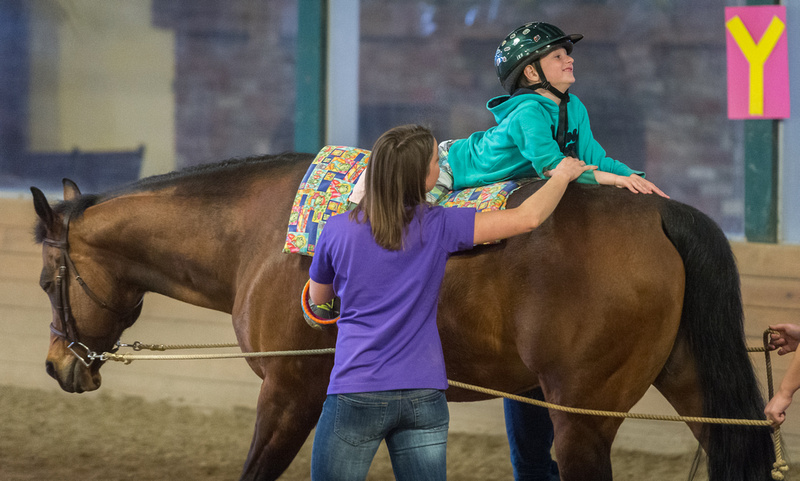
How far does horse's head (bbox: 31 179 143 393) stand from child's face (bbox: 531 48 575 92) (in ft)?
5.48

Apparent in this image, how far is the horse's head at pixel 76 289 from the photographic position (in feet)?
8.67

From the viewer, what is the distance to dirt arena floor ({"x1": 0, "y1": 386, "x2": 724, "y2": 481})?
358cm

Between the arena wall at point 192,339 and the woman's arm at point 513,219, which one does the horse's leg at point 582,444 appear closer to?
the woman's arm at point 513,219

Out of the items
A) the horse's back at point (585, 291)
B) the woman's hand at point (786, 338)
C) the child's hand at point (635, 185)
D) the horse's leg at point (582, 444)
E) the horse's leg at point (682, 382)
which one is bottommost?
the horse's leg at point (582, 444)

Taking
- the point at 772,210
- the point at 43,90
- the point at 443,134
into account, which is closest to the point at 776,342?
the point at 772,210

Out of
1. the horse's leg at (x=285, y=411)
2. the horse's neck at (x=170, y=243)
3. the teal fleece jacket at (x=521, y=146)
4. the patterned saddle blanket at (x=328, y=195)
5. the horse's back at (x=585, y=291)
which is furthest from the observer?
the horse's neck at (x=170, y=243)

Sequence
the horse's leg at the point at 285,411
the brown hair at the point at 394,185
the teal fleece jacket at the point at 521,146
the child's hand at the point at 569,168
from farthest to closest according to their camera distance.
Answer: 1. the horse's leg at the point at 285,411
2. the teal fleece jacket at the point at 521,146
3. the child's hand at the point at 569,168
4. the brown hair at the point at 394,185

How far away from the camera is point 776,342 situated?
2.18 m

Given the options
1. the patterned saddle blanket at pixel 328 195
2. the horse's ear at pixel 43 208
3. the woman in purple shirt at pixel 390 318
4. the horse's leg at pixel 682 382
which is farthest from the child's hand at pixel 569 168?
the horse's ear at pixel 43 208

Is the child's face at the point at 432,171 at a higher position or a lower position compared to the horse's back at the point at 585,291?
higher

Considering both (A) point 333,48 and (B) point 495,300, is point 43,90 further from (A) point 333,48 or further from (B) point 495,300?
(B) point 495,300

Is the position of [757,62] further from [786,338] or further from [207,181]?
[207,181]

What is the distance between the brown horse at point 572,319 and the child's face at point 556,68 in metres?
0.36

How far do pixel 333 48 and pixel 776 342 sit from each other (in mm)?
3166
